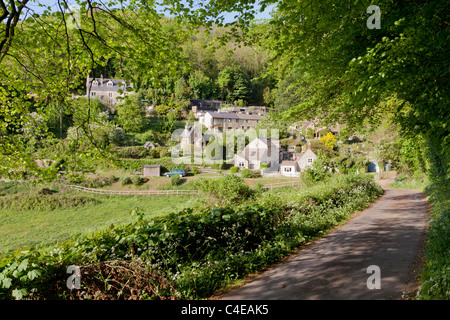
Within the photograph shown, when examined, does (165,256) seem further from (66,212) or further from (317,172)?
(66,212)

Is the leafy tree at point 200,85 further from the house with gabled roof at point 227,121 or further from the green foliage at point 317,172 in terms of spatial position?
the green foliage at point 317,172

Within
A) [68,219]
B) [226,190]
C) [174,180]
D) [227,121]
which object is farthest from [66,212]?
[227,121]

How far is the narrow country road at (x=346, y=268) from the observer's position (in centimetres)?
385

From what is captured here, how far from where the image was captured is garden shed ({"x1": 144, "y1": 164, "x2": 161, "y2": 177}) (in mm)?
31422

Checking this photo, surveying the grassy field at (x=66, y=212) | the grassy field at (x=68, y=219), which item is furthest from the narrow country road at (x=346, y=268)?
the grassy field at (x=68, y=219)

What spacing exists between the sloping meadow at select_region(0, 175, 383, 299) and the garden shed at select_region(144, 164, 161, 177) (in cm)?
2575

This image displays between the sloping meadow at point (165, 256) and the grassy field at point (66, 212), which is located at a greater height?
the sloping meadow at point (165, 256)

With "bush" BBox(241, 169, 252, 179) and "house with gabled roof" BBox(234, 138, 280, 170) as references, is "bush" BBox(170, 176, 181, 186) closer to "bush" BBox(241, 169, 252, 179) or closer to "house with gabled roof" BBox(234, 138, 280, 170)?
"bush" BBox(241, 169, 252, 179)

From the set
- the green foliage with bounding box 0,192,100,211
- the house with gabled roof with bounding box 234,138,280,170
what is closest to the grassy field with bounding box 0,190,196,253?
the green foliage with bounding box 0,192,100,211

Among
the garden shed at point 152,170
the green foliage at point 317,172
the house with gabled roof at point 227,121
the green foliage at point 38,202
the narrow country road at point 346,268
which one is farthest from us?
the house with gabled roof at point 227,121

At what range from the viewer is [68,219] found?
19.5 metres

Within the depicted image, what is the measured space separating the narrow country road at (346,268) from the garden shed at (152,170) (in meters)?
26.6

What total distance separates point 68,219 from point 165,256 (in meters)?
18.3

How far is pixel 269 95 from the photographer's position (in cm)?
7794
